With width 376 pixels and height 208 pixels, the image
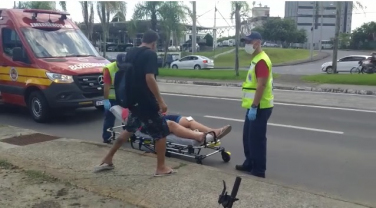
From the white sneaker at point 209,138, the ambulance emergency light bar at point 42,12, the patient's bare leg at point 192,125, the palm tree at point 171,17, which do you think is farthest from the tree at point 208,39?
the white sneaker at point 209,138

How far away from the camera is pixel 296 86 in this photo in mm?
18953

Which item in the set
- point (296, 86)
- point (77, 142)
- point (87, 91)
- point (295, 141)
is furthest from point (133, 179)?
point (296, 86)

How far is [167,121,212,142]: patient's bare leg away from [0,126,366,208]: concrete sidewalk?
42 centimetres

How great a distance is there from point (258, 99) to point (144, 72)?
149 centimetres

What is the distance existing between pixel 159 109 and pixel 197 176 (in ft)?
3.12

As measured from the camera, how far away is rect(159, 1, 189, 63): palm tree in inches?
1465

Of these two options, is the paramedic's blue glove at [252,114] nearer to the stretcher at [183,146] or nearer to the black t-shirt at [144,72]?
the stretcher at [183,146]

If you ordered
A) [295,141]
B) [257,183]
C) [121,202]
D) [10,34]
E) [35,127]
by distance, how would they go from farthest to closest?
[10,34] → [35,127] → [295,141] → [257,183] → [121,202]

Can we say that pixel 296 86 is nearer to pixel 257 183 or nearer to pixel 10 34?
pixel 10 34

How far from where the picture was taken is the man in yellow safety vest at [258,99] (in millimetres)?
5723

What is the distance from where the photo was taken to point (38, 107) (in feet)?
32.5

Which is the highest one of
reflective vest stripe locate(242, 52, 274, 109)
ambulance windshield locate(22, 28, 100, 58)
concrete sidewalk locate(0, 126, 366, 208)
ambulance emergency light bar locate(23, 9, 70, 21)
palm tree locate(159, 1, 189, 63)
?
palm tree locate(159, 1, 189, 63)

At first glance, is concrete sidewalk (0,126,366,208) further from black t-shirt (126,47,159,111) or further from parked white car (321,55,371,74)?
parked white car (321,55,371,74)

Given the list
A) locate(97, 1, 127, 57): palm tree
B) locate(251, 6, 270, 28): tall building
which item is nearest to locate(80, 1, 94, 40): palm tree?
locate(97, 1, 127, 57): palm tree
